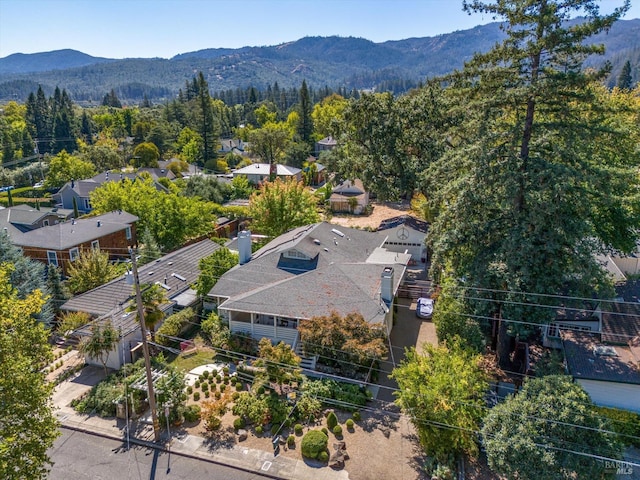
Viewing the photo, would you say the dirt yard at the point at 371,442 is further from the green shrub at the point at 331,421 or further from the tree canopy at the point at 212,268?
the tree canopy at the point at 212,268

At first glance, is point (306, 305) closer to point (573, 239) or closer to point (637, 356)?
point (573, 239)

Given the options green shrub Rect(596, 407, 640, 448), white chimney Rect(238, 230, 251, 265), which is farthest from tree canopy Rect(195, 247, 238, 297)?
green shrub Rect(596, 407, 640, 448)

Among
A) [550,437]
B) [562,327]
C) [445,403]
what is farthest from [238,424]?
[562,327]

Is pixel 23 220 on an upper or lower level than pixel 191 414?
upper

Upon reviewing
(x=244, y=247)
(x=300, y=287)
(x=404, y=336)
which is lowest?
(x=404, y=336)

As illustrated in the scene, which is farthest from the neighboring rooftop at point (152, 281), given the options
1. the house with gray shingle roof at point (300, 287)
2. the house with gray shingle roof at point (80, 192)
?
the house with gray shingle roof at point (80, 192)

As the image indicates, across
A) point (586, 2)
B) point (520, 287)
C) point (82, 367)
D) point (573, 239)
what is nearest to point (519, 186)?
point (573, 239)

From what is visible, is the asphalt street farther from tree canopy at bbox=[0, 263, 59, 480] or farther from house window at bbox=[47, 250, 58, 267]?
house window at bbox=[47, 250, 58, 267]

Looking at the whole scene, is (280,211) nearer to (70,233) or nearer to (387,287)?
(387,287)
